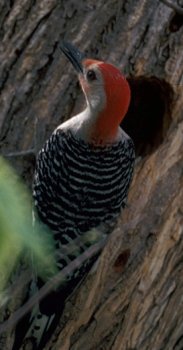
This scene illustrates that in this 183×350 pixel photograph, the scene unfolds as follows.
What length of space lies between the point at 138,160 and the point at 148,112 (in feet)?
2.19

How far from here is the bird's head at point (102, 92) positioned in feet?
12.9

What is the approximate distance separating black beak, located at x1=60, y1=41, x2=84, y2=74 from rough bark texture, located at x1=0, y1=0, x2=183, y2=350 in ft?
0.44

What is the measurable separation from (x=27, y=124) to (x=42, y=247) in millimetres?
2839

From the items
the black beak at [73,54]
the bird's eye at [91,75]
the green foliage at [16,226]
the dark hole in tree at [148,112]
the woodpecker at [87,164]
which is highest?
the green foliage at [16,226]

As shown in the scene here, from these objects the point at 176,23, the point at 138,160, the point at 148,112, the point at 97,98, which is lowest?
the point at 148,112

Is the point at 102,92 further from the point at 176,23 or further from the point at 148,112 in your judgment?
the point at 148,112

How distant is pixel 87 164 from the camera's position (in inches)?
166

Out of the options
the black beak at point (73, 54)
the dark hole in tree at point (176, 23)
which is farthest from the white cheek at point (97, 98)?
the dark hole in tree at point (176, 23)

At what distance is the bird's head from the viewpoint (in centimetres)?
392

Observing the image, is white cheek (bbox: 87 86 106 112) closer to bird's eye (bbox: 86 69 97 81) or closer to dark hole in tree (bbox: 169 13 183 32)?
bird's eye (bbox: 86 69 97 81)

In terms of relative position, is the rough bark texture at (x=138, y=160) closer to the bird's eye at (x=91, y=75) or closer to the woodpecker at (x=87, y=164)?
the woodpecker at (x=87, y=164)

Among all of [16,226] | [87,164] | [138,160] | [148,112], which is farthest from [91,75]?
[16,226]

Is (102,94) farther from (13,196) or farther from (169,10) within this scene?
(13,196)

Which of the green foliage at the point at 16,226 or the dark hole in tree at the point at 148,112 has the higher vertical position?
the green foliage at the point at 16,226
